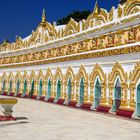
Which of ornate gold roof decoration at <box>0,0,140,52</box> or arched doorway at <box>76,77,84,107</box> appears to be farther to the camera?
arched doorway at <box>76,77,84,107</box>

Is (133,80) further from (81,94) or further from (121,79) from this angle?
(81,94)

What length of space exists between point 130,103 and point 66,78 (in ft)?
25.6

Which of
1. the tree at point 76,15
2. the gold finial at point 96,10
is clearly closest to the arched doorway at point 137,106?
the gold finial at point 96,10

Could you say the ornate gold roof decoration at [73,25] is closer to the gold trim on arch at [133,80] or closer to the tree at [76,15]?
the gold trim on arch at [133,80]

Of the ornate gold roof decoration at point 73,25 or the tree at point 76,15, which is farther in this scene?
the tree at point 76,15

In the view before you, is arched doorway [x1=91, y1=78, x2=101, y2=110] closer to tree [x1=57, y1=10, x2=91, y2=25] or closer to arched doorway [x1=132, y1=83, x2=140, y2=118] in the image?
arched doorway [x1=132, y1=83, x2=140, y2=118]

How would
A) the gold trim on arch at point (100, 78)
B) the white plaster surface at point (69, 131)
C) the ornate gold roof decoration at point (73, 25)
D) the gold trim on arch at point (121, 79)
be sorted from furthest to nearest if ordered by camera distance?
the gold trim on arch at point (100, 78) < the ornate gold roof decoration at point (73, 25) < the gold trim on arch at point (121, 79) < the white plaster surface at point (69, 131)

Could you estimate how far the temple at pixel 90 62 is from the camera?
16.1 m

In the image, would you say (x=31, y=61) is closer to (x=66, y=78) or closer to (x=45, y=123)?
(x=66, y=78)

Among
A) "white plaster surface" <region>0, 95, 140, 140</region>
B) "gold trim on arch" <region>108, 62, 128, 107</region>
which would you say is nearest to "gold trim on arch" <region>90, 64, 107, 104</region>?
"gold trim on arch" <region>108, 62, 128, 107</region>

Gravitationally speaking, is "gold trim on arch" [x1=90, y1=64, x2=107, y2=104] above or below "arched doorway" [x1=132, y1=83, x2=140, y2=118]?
above

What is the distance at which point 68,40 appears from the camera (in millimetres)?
23062

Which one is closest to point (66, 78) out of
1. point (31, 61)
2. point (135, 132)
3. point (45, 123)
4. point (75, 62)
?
point (75, 62)

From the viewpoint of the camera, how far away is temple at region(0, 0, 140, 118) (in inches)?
635
